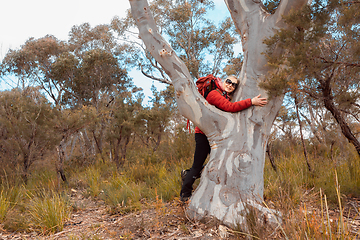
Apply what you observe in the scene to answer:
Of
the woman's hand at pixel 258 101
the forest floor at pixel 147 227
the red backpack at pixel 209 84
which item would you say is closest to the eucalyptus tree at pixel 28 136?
the forest floor at pixel 147 227

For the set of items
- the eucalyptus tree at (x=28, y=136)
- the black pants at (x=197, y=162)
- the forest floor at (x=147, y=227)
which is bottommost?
the forest floor at (x=147, y=227)

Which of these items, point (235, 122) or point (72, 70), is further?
point (72, 70)

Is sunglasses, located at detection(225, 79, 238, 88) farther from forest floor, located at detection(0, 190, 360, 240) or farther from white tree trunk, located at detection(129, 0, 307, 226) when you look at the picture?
forest floor, located at detection(0, 190, 360, 240)

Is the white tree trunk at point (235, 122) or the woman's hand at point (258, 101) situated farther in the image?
the woman's hand at point (258, 101)

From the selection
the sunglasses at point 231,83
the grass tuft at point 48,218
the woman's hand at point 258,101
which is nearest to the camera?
the woman's hand at point 258,101

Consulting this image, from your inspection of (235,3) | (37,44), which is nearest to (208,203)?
(235,3)

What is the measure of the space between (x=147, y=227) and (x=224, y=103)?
1839 mm

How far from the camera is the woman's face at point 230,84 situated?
340 cm

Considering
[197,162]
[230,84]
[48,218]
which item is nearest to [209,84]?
[230,84]

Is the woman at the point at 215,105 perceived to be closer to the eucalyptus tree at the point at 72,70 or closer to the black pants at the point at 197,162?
the black pants at the point at 197,162

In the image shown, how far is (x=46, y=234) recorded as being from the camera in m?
3.27

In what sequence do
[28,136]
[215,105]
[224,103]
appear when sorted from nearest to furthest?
[224,103] → [215,105] → [28,136]

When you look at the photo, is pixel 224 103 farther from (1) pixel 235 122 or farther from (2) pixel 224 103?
(1) pixel 235 122

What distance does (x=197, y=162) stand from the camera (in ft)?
11.2
